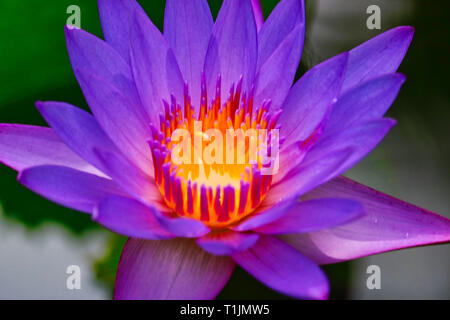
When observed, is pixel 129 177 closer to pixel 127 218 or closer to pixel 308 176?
pixel 127 218

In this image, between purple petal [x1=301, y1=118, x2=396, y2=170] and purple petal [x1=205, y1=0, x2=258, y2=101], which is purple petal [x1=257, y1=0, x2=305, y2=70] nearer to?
purple petal [x1=205, y1=0, x2=258, y2=101]

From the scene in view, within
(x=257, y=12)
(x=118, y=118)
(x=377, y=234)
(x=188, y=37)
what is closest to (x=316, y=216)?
(x=377, y=234)

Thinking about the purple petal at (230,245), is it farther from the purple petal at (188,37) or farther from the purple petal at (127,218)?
the purple petal at (188,37)

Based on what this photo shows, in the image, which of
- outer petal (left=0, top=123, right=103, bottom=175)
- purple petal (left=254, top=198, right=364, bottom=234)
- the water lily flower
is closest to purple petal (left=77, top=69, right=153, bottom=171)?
the water lily flower

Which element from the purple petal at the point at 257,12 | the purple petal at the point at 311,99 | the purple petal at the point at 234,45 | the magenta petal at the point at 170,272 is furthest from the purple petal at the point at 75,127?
the purple petal at the point at 257,12
